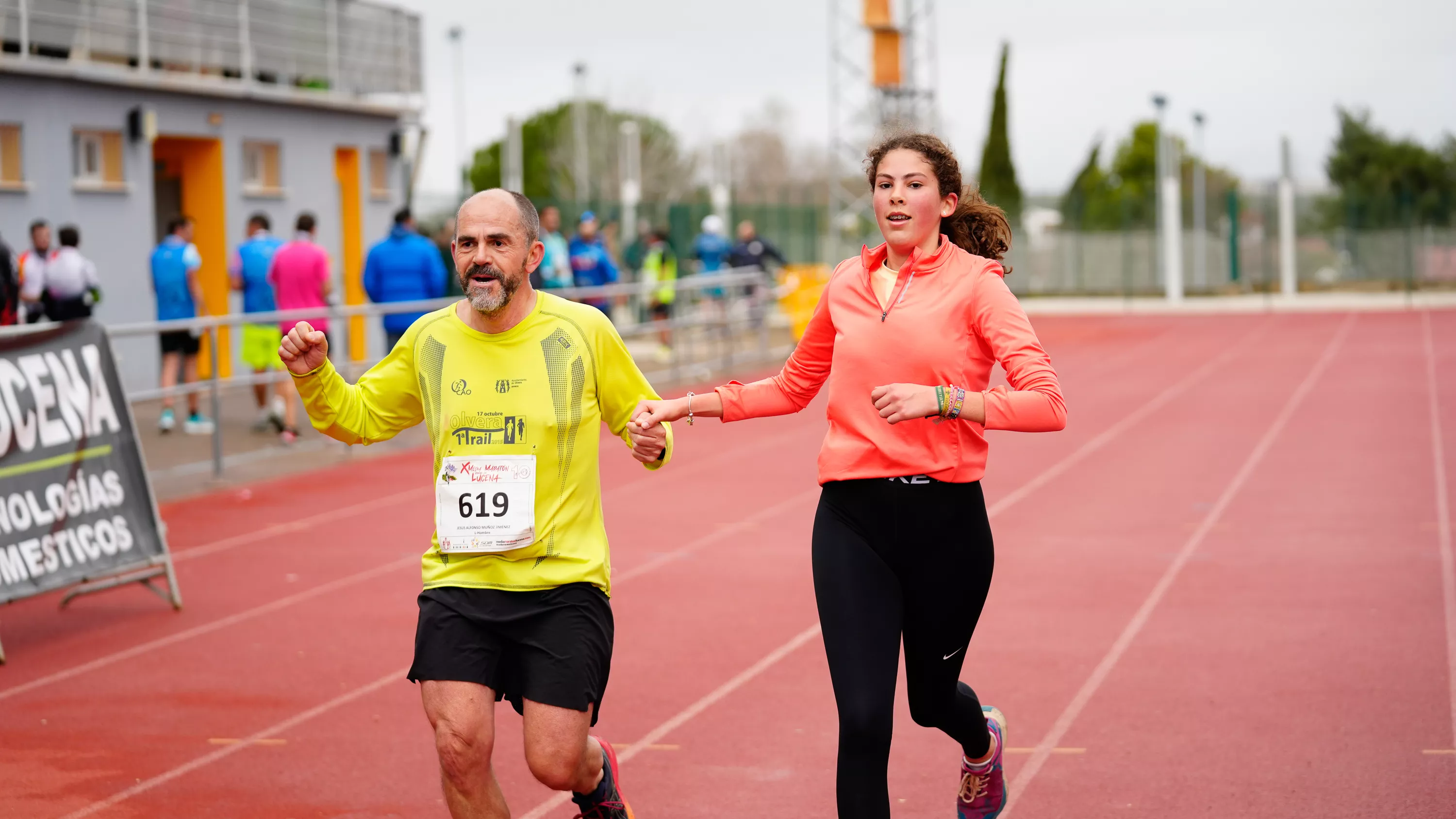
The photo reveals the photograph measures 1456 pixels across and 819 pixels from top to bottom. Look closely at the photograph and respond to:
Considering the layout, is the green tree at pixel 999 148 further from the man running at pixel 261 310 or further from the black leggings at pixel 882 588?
the black leggings at pixel 882 588

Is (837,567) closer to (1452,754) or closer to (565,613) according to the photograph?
(565,613)

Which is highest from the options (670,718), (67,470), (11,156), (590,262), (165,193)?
(11,156)

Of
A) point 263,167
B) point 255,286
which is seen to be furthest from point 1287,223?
point 255,286

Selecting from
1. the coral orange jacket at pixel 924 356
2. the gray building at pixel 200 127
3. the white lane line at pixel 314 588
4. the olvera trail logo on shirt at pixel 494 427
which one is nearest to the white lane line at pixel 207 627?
the white lane line at pixel 314 588

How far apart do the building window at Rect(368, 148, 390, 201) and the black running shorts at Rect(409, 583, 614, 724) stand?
916 inches

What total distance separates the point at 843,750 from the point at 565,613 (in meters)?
0.79

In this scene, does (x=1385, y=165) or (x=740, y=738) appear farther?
(x=1385, y=165)

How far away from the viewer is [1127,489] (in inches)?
489

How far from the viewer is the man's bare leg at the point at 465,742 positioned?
4.11m

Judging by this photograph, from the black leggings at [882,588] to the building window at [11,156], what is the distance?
17135mm

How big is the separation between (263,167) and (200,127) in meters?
1.83

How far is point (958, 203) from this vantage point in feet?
14.9

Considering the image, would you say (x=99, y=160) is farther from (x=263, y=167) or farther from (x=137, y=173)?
(x=263, y=167)

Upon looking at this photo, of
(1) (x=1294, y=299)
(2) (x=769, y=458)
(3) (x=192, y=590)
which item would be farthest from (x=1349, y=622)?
(1) (x=1294, y=299)
